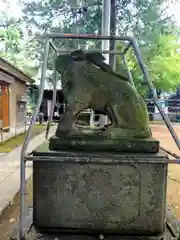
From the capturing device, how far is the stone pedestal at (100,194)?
1.97 meters

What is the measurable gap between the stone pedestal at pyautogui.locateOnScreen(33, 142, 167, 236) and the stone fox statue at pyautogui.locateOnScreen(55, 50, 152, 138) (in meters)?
0.23

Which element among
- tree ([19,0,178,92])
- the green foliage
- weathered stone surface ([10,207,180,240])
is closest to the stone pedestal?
weathered stone surface ([10,207,180,240])

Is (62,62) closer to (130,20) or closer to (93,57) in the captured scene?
(93,57)

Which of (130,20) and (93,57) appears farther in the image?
(130,20)

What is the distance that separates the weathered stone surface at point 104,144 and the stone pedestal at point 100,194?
0.21ft

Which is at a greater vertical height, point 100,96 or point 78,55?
point 78,55

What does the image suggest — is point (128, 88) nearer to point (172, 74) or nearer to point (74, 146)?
point (74, 146)

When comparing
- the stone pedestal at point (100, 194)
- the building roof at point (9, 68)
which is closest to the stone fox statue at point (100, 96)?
the stone pedestal at point (100, 194)

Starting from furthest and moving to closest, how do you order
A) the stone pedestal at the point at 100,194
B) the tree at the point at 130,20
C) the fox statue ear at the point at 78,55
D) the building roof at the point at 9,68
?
the tree at the point at 130,20 → the building roof at the point at 9,68 → the fox statue ear at the point at 78,55 → the stone pedestal at the point at 100,194

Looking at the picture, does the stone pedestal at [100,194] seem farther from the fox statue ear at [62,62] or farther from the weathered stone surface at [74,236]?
the fox statue ear at [62,62]

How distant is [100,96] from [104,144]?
0.38m

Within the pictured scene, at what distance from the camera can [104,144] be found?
2.08 m

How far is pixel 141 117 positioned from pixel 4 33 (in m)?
7.66

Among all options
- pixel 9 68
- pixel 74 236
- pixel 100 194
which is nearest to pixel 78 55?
pixel 100 194
